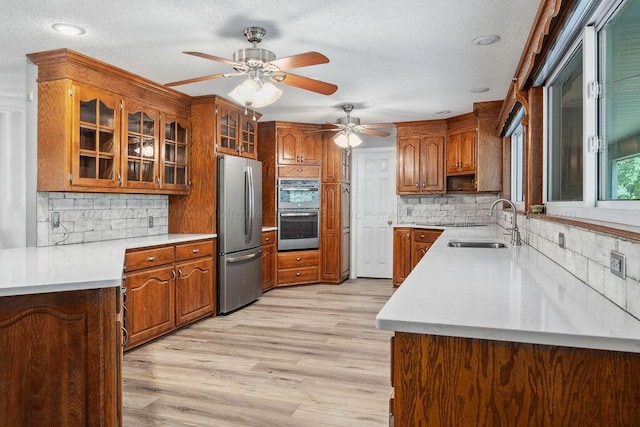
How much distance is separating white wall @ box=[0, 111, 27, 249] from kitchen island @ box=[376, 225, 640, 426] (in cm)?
344

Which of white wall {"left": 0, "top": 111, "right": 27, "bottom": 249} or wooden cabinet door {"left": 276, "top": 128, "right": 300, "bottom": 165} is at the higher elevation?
wooden cabinet door {"left": 276, "top": 128, "right": 300, "bottom": 165}

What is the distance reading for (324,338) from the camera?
3.82m

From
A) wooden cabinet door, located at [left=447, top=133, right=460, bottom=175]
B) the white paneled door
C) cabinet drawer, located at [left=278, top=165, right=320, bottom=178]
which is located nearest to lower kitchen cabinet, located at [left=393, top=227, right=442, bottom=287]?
the white paneled door

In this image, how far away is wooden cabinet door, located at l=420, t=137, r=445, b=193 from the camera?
599 cm

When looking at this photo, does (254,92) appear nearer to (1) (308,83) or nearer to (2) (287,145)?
(1) (308,83)

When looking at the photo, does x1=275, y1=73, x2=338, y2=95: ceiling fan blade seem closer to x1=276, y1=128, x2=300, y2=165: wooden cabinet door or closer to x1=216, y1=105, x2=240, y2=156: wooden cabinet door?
x1=216, y1=105, x2=240, y2=156: wooden cabinet door

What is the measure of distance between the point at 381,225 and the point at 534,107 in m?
3.92

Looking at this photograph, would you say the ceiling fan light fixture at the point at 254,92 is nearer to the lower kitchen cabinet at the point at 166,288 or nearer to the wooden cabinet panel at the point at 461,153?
the lower kitchen cabinet at the point at 166,288

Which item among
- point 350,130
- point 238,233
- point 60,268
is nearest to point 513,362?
point 60,268

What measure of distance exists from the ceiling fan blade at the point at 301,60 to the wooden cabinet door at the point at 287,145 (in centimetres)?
328

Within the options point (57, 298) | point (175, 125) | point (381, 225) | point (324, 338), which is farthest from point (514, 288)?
point (381, 225)

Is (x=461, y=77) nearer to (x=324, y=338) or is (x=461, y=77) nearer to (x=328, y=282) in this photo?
(x=324, y=338)

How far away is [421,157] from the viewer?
6.10 metres

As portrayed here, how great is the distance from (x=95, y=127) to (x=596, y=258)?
3.46m
